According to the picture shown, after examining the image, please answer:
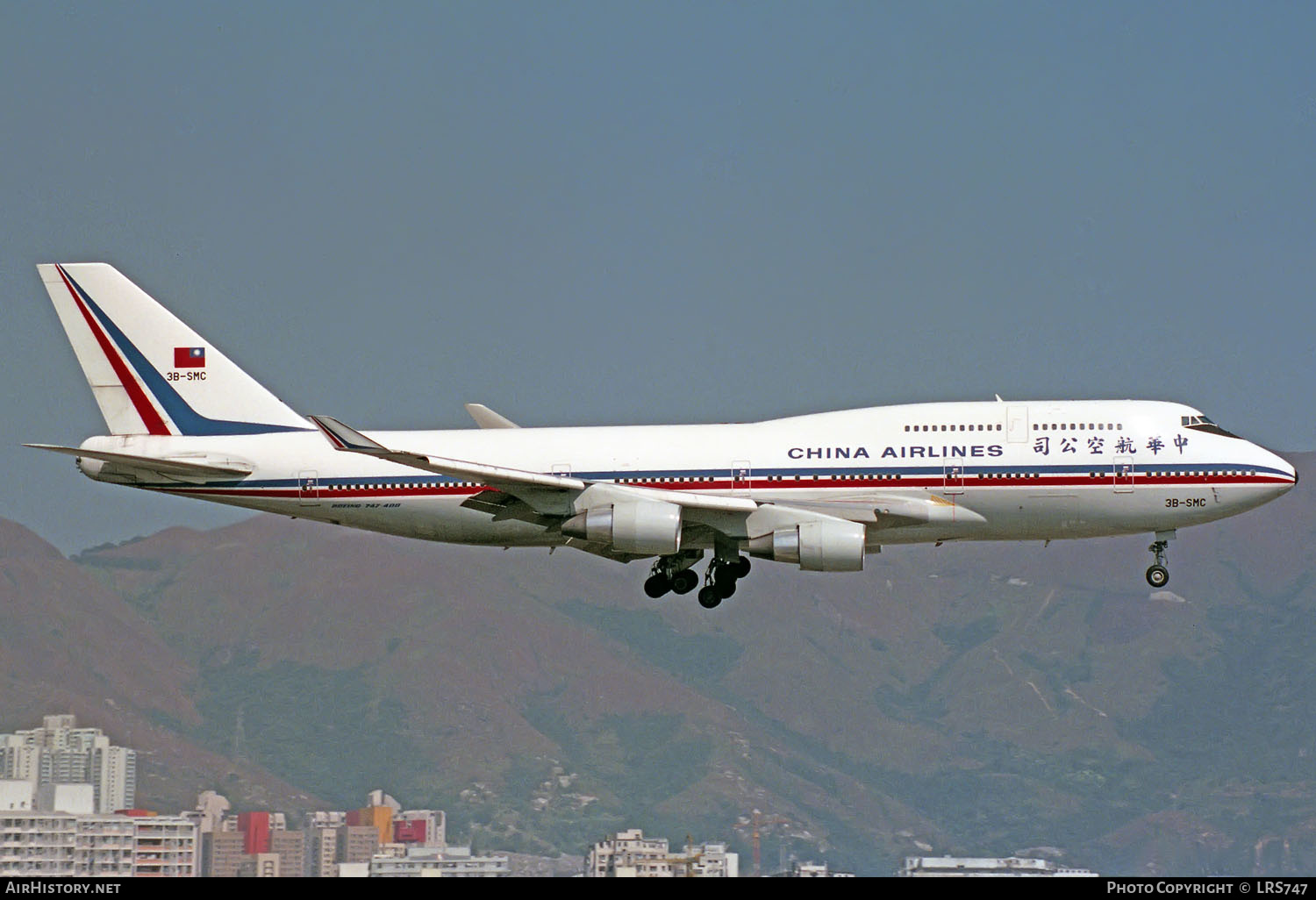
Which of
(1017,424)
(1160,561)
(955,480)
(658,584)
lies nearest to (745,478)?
(658,584)

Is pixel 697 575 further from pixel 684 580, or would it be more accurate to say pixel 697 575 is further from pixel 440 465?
pixel 440 465

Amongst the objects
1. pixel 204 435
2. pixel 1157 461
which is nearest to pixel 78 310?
pixel 204 435

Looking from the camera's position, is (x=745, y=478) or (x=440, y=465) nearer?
(x=440, y=465)

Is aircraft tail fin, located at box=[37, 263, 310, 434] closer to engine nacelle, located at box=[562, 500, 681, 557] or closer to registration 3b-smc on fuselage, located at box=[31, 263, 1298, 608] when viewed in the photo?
registration 3b-smc on fuselage, located at box=[31, 263, 1298, 608]

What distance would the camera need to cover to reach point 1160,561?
58.9 m

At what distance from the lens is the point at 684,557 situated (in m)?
60.4

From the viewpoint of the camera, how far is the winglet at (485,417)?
63875 mm

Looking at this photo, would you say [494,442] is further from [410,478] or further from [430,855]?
[430,855]

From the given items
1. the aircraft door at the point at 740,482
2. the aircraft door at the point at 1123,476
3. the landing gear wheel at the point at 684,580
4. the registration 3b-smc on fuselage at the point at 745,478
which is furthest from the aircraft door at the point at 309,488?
the aircraft door at the point at 1123,476

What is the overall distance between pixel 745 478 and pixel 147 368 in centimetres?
2079

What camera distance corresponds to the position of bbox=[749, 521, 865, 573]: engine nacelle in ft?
179

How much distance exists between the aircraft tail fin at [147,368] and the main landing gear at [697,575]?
12.4 metres

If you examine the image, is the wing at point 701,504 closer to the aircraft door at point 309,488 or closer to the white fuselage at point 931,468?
the white fuselage at point 931,468
